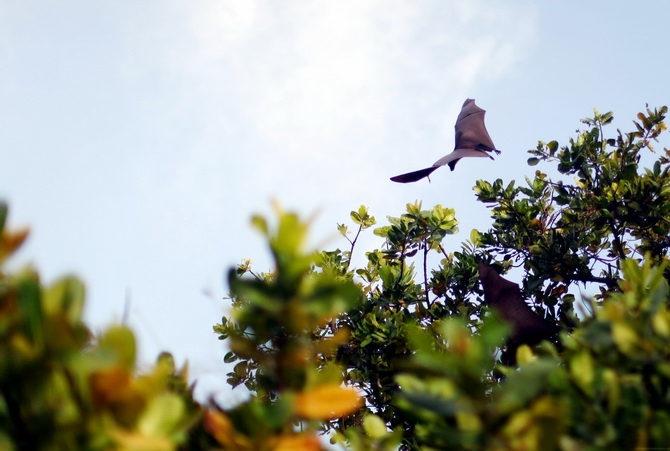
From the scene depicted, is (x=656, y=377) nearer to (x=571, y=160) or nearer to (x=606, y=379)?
(x=606, y=379)

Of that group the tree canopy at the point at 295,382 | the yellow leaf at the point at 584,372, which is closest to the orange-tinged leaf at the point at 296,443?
the tree canopy at the point at 295,382

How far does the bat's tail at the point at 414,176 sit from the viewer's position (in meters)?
3.24

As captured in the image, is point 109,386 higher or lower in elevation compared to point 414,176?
lower

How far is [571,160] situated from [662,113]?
1195 millimetres

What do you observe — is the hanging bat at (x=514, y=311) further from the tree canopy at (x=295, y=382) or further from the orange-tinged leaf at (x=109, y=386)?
the orange-tinged leaf at (x=109, y=386)

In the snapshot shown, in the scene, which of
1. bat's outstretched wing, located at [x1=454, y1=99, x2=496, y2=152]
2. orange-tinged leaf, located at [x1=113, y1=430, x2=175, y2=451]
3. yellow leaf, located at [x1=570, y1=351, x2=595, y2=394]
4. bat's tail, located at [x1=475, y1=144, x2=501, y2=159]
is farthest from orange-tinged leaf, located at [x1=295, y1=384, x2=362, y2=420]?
bat's tail, located at [x1=475, y1=144, x2=501, y2=159]

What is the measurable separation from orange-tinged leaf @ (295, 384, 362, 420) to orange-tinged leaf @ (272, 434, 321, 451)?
0.04 metres

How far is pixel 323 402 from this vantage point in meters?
0.88

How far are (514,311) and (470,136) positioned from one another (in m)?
2.94

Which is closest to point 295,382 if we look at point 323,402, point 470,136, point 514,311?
point 323,402

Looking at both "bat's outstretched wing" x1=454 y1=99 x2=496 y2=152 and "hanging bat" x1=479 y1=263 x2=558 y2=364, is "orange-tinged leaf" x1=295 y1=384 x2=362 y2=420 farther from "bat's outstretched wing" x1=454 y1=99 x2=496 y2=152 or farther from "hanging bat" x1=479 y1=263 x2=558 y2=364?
"bat's outstretched wing" x1=454 y1=99 x2=496 y2=152

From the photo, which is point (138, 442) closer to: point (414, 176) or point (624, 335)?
point (624, 335)

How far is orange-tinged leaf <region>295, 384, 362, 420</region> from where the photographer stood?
866 millimetres

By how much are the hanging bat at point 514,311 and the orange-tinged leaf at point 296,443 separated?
1247 mm
